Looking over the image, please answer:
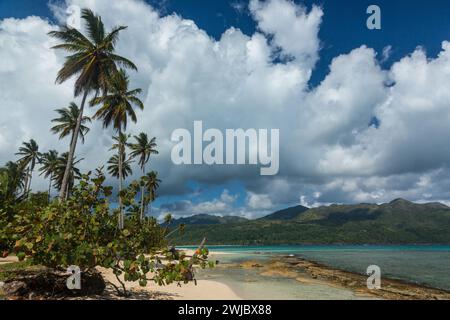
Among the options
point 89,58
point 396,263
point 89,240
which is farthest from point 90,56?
point 396,263

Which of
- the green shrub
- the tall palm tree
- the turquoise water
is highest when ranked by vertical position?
the tall palm tree

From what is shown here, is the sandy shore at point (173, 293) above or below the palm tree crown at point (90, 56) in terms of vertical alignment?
below

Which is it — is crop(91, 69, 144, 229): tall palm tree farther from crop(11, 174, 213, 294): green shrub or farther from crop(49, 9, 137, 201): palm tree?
crop(11, 174, 213, 294): green shrub

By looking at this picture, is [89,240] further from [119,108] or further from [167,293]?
[119,108]

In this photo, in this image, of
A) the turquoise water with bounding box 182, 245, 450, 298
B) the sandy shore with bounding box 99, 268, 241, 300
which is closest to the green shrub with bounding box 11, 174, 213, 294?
the sandy shore with bounding box 99, 268, 241, 300

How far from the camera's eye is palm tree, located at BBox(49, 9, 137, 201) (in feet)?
81.9

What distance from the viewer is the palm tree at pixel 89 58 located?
24953 mm

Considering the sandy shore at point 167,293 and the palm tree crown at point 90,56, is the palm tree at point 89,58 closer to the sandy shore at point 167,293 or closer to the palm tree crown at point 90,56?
the palm tree crown at point 90,56

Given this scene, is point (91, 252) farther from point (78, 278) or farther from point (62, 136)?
point (62, 136)

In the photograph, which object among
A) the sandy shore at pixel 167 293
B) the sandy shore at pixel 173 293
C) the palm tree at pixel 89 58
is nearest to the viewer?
the sandy shore at pixel 167 293

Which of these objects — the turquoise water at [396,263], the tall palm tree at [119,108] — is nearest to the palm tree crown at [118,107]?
the tall palm tree at [119,108]
